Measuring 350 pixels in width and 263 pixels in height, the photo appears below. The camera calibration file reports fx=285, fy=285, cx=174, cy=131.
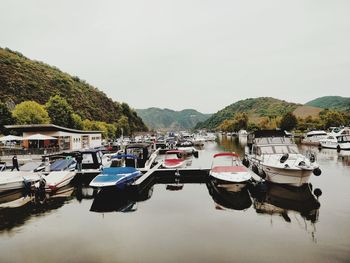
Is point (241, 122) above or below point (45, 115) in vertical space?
below

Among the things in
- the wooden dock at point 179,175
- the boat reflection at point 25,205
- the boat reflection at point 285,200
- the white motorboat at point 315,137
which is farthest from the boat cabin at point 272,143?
the white motorboat at point 315,137

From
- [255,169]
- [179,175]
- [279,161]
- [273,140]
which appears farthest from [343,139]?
[179,175]

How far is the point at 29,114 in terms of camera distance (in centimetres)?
6306

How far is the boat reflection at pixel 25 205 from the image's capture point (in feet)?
47.6

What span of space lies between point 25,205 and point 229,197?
502 inches

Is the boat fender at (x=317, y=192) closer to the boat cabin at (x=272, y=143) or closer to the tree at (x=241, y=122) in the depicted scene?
Answer: the boat cabin at (x=272, y=143)

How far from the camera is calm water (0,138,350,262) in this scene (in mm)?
10367

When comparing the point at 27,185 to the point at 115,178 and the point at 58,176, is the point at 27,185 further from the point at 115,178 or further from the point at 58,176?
the point at 115,178

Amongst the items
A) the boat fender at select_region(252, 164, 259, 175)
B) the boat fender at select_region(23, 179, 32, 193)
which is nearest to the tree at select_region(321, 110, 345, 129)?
the boat fender at select_region(252, 164, 259, 175)

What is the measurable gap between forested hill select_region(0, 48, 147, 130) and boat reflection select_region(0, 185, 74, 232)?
246ft

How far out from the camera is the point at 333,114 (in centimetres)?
10512

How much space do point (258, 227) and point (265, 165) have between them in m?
8.97

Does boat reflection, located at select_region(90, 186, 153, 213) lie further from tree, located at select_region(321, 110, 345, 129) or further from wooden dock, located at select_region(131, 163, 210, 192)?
tree, located at select_region(321, 110, 345, 129)

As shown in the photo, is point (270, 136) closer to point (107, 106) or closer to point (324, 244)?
point (324, 244)
